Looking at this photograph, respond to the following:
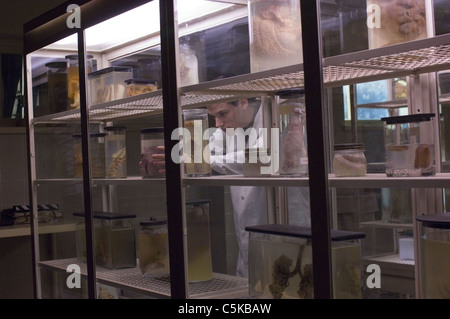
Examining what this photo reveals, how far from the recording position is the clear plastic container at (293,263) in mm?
1616

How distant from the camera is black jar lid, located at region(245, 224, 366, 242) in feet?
5.40

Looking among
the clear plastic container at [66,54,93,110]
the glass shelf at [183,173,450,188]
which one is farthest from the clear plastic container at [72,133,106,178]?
the glass shelf at [183,173,450,188]

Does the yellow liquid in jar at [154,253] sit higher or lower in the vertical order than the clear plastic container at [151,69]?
lower

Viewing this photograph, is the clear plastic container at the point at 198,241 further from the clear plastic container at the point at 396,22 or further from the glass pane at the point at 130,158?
the clear plastic container at the point at 396,22

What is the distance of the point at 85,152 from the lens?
2738mm

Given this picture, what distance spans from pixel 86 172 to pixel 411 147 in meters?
1.68

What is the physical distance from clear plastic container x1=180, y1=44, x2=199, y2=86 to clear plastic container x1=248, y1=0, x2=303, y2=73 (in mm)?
365

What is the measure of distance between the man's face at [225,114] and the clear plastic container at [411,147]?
2.07ft

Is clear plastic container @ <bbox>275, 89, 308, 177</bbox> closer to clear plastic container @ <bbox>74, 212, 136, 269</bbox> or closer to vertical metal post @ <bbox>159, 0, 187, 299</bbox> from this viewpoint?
vertical metal post @ <bbox>159, 0, 187, 299</bbox>

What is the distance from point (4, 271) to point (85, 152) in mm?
2186

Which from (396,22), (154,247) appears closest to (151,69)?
(154,247)

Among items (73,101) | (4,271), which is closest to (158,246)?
(73,101)

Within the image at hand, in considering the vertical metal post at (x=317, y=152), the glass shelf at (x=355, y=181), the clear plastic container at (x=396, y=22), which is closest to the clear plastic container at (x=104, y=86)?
the glass shelf at (x=355, y=181)
